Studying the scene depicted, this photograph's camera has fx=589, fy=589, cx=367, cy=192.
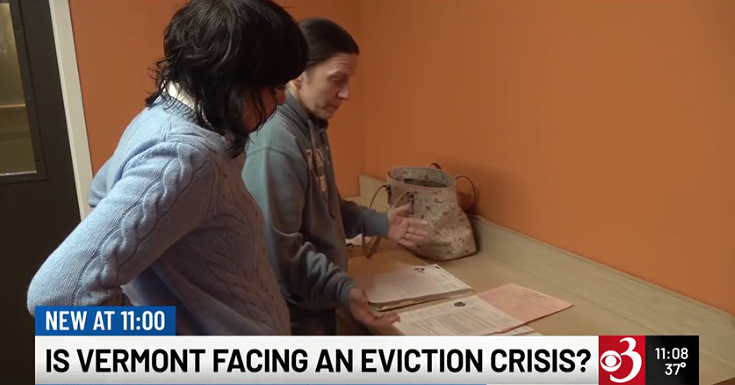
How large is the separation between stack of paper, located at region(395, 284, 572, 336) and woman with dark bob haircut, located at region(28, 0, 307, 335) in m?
0.44

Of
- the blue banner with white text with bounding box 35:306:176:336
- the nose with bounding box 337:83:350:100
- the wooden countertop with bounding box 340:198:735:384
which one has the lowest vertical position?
the wooden countertop with bounding box 340:198:735:384

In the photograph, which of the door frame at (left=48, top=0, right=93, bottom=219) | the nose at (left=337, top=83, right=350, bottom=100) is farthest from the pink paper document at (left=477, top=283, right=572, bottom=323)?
the door frame at (left=48, top=0, right=93, bottom=219)

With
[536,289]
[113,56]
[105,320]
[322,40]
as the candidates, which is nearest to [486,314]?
[536,289]

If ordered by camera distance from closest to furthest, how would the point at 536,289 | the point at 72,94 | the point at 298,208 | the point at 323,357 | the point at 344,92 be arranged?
1. the point at 323,357
2. the point at 298,208
3. the point at 344,92
4. the point at 536,289
5. the point at 72,94

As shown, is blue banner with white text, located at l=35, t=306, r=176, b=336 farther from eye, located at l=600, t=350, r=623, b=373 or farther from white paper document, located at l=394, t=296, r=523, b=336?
eye, located at l=600, t=350, r=623, b=373

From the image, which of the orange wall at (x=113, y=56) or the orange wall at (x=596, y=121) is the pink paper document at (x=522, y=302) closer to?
the orange wall at (x=596, y=121)

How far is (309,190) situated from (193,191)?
51 centimetres

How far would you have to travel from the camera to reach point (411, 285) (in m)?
1.34

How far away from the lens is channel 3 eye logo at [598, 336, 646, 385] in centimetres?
88

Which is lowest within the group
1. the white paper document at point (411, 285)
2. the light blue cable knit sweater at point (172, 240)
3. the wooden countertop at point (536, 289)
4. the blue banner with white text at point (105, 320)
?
the wooden countertop at point (536, 289)

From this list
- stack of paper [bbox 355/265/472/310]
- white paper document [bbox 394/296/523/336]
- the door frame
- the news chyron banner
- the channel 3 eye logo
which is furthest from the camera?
the door frame

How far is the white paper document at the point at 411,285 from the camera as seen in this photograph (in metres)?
1.28

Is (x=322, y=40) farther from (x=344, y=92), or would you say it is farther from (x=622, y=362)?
(x=622, y=362)

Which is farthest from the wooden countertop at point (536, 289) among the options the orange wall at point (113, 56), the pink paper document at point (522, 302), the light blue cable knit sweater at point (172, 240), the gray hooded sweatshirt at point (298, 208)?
A: the orange wall at point (113, 56)
